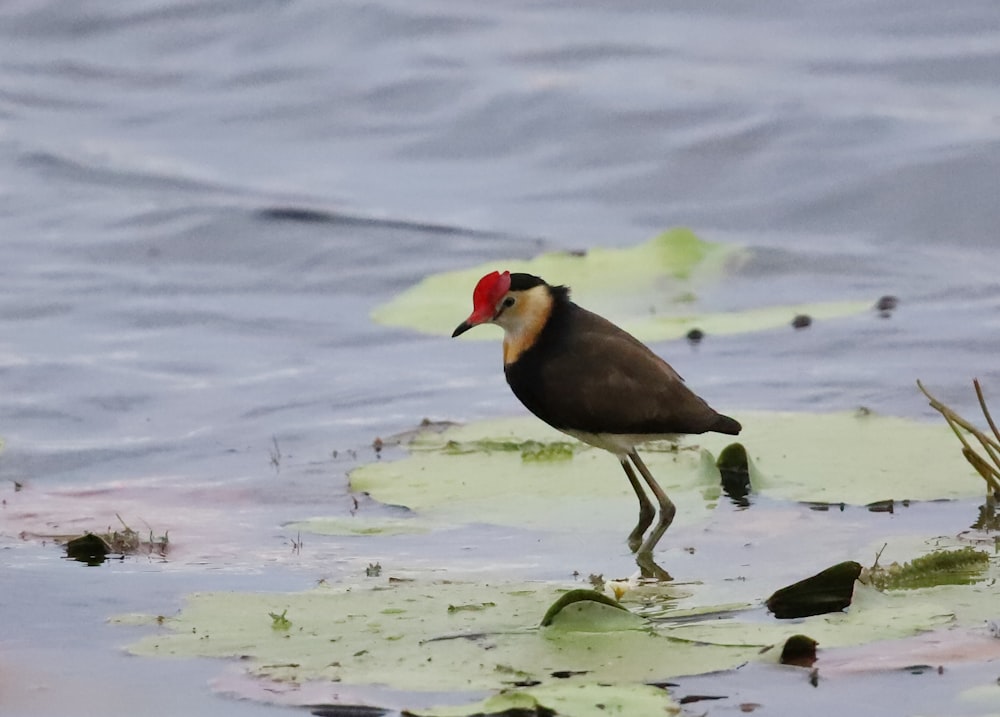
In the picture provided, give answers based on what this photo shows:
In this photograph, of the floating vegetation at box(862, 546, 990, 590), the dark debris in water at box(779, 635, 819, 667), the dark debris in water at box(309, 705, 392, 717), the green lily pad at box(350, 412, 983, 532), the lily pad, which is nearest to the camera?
the lily pad

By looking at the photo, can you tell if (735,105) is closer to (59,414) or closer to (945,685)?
(59,414)

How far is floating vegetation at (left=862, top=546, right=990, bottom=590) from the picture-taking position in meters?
5.11

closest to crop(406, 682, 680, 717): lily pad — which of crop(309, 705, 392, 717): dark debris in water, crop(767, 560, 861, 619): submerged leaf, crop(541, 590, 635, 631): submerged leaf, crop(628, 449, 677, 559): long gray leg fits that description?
crop(309, 705, 392, 717): dark debris in water

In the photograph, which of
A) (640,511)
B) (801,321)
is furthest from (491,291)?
(801,321)

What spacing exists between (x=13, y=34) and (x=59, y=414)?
38.0 ft

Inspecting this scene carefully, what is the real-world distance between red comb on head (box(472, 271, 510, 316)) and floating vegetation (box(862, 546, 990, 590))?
186cm

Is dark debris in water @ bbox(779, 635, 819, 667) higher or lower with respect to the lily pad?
higher

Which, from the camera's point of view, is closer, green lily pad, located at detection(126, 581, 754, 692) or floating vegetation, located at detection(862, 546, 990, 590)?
green lily pad, located at detection(126, 581, 754, 692)

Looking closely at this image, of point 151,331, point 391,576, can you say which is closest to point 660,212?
point 151,331

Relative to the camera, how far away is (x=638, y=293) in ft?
33.7

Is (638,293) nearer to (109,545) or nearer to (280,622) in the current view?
(109,545)

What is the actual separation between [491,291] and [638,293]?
148 inches

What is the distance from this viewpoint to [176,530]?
6.36 metres

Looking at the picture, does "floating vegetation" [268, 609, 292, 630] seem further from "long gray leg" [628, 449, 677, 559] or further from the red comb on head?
the red comb on head
